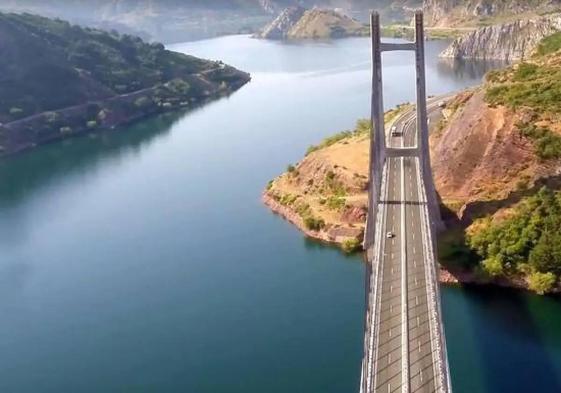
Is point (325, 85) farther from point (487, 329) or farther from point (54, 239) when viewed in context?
point (487, 329)

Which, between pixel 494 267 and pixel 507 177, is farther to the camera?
pixel 507 177

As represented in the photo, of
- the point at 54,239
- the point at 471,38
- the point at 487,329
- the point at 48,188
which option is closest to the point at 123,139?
the point at 48,188

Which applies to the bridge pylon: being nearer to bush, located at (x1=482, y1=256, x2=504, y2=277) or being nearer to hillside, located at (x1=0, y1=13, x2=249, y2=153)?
bush, located at (x1=482, y1=256, x2=504, y2=277)

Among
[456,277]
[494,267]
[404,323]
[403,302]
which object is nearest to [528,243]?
[494,267]

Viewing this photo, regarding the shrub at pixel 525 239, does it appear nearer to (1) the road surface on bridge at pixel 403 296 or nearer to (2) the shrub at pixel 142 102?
(1) the road surface on bridge at pixel 403 296

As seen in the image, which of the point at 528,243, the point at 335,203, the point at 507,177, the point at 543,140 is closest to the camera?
the point at 528,243

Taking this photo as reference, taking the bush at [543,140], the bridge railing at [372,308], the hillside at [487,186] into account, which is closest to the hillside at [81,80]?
the hillside at [487,186]

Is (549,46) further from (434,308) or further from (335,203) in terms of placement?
(434,308)

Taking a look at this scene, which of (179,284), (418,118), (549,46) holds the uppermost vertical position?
(549,46)
